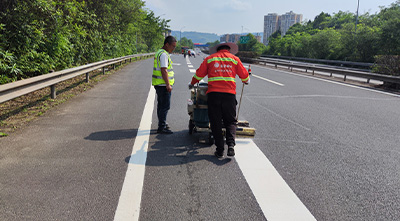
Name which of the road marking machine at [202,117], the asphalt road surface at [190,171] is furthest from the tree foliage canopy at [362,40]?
the road marking machine at [202,117]

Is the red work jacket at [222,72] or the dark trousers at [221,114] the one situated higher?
the red work jacket at [222,72]

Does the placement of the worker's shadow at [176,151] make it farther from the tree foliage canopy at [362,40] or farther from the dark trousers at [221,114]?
the tree foliage canopy at [362,40]

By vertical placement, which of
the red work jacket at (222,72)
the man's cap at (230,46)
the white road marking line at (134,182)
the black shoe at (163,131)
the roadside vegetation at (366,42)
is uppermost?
the roadside vegetation at (366,42)

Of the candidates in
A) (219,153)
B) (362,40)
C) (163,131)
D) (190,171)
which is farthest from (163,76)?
(362,40)

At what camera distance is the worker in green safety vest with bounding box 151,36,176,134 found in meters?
5.20

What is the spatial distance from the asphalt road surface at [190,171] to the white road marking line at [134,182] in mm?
11

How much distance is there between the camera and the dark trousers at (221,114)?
4355mm

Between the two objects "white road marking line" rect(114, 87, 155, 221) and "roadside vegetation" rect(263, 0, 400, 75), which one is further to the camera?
"roadside vegetation" rect(263, 0, 400, 75)

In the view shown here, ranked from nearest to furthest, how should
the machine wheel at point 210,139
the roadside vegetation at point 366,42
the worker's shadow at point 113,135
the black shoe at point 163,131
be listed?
1. the machine wheel at point 210,139
2. the worker's shadow at point 113,135
3. the black shoe at point 163,131
4. the roadside vegetation at point 366,42

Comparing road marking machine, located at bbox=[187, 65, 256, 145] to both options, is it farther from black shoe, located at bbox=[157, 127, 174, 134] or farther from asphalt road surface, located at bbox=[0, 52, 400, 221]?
black shoe, located at bbox=[157, 127, 174, 134]

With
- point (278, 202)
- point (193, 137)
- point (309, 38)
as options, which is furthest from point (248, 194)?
point (309, 38)

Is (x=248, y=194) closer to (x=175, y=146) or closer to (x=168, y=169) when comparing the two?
(x=168, y=169)

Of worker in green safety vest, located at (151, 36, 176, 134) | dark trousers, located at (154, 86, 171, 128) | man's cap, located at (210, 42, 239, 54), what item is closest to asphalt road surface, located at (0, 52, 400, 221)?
dark trousers, located at (154, 86, 171, 128)

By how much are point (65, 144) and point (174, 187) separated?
2.37m
